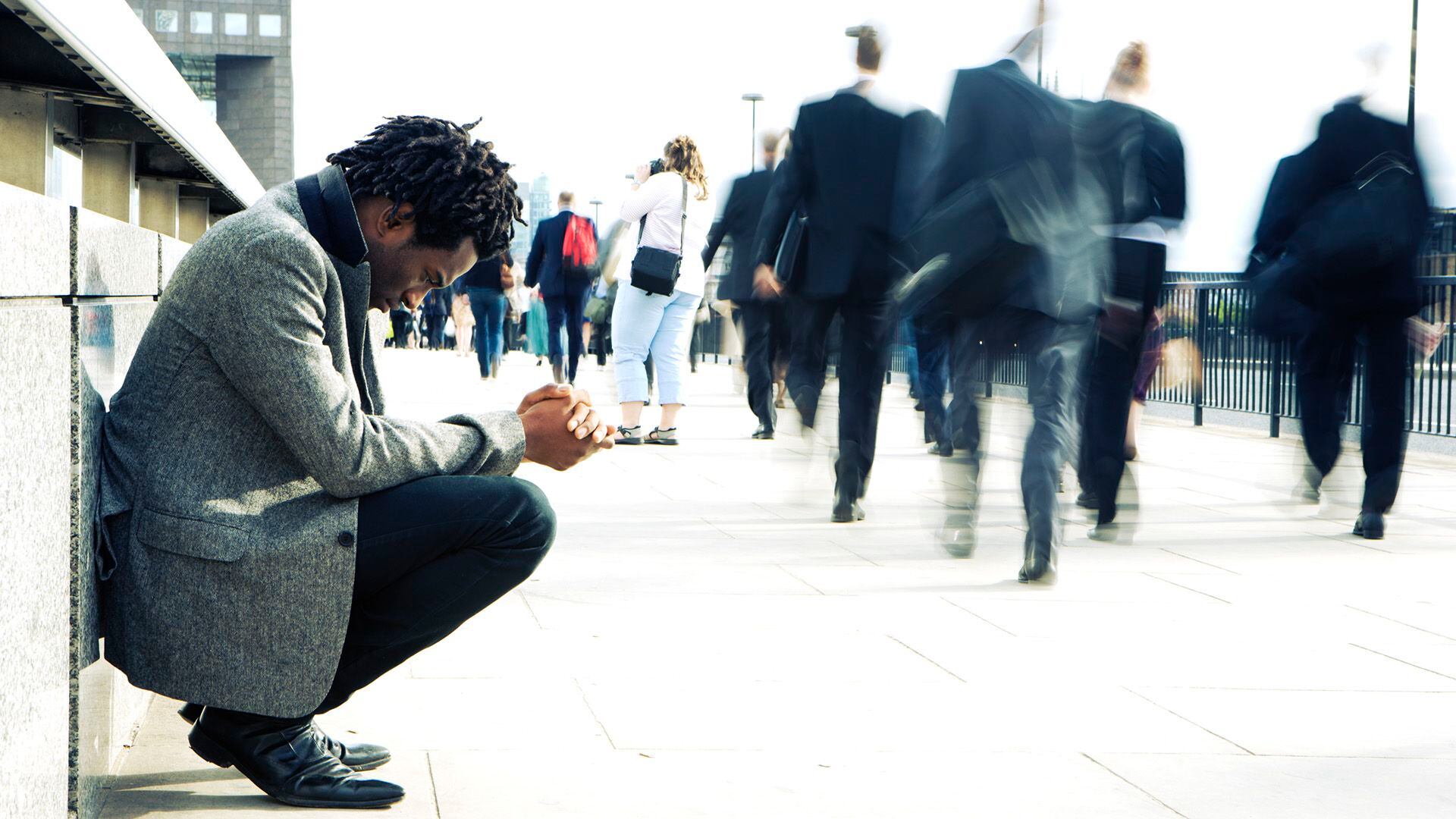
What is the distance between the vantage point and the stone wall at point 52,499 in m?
2.00

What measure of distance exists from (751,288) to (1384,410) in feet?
9.95

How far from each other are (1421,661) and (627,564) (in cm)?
268

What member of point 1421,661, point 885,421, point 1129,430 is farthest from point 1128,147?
point 885,421

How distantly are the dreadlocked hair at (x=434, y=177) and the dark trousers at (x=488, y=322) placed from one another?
14560mm

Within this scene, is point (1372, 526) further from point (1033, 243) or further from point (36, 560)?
point (36, 560)

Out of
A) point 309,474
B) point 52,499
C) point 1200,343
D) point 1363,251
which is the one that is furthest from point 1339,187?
point 1200,343

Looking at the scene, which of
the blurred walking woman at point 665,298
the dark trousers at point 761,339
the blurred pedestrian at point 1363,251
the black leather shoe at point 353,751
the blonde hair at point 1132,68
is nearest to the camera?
the black leather shoe at point 353,751

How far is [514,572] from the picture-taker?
9.47 ft

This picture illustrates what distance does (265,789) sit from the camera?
2861 mm

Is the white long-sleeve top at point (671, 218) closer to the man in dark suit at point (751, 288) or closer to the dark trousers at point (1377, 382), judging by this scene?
the man in dark suit at point (751, 288)

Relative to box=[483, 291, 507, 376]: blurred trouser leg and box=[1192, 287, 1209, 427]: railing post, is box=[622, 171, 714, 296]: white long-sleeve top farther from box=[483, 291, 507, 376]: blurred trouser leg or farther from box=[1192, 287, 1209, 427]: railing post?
box=[483, 291, 507, 376]: blurred trouser leg

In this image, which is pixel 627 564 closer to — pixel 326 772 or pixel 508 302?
pixel 326 772

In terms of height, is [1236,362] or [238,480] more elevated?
[1236,362]

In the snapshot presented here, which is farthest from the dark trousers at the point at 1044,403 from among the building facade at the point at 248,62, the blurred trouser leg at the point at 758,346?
the building facade at the point at 248,62
